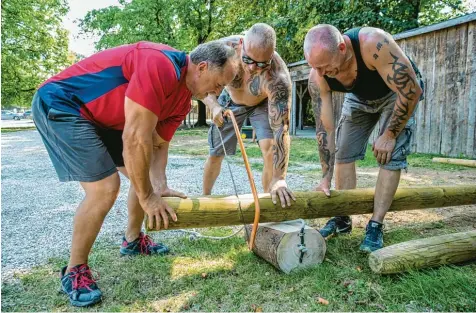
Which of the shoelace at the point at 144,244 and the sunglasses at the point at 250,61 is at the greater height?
the sunglasses at the point at 250,61

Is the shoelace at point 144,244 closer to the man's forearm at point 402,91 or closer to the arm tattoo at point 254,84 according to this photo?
the arm tattoo at point 254,84

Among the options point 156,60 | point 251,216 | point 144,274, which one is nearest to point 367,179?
point 251,216

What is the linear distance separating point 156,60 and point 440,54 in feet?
31.1

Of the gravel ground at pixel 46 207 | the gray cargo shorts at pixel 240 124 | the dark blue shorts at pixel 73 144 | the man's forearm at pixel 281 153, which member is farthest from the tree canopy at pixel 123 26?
the dark blue shorts at pixel 73 144

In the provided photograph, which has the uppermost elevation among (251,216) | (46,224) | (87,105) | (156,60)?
(156,60)

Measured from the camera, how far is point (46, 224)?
4.27m

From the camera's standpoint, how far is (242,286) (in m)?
2.66

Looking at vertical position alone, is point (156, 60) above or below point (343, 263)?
above

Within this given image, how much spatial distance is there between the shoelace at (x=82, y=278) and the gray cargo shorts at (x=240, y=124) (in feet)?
6.12

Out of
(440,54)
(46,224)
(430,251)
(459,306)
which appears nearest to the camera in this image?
(459,306)

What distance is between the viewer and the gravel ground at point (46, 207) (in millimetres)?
3428

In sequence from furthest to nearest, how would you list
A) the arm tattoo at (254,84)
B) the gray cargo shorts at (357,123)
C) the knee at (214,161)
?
1. the knee at (214,161)
2. the arm tattoo at (254,84)
3. the gray cargo shorts at (357,123)

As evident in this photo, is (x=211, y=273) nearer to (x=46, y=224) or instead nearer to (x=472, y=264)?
(x=472, y=264)

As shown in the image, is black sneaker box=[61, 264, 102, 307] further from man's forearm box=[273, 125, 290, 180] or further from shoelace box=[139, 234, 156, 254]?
man's forearm box=[273, 125, 290, 180]
